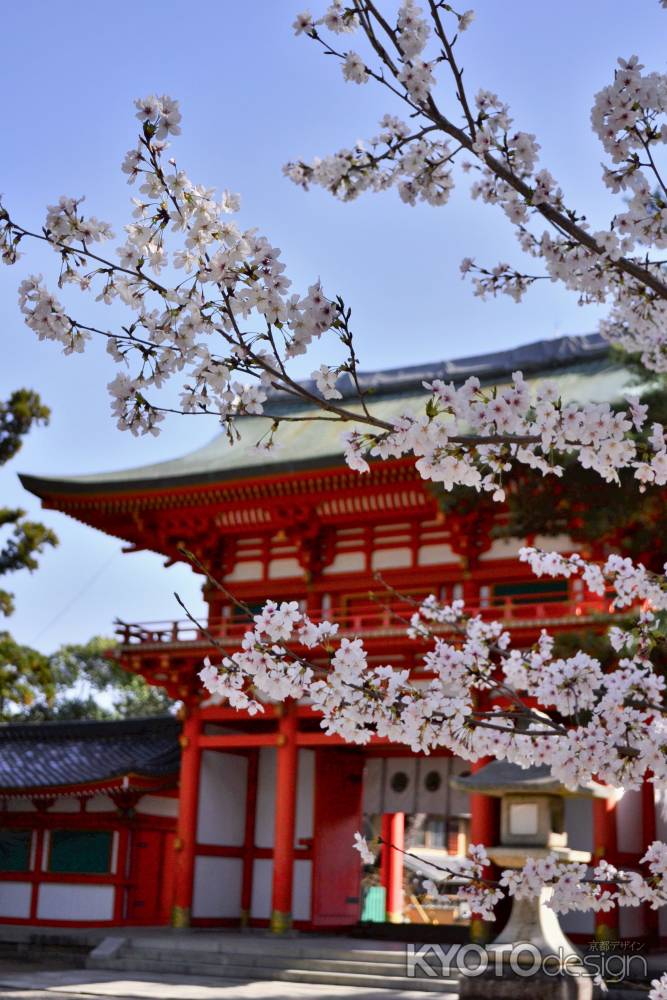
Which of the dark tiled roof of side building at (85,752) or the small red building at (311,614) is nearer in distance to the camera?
the small red building at (311,614)

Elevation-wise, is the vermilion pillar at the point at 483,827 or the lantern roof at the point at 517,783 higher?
the lantern roof at the point at 517,783

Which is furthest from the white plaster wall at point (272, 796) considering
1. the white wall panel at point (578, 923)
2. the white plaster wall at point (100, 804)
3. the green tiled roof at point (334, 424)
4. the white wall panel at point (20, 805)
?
the green tiled roof at point (334, 424)

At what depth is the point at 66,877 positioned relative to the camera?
16.8m

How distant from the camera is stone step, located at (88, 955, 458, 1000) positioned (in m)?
12.2

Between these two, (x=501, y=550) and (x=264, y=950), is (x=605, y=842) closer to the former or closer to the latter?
(x=501, y=550)

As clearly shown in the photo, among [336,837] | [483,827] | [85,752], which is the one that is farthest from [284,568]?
[483,827]

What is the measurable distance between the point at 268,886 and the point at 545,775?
22.2ft

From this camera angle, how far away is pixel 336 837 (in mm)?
17188

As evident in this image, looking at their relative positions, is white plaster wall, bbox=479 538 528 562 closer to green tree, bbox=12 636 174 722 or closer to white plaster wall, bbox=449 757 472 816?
white plaster wall, bbox=449 757 472 816

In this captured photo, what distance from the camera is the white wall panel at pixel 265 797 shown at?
17.3m

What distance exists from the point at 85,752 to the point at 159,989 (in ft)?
23.1

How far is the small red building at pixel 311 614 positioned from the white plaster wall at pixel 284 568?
0.14 ft

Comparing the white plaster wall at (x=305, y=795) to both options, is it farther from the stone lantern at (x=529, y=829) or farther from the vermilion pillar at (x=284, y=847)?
the stone lantern at (x=529, y=829)

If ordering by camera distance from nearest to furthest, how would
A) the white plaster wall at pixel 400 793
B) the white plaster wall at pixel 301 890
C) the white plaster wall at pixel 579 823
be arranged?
the white plaster wall at pixel 579 823 → the white plaster wall at pixel 301 890 → the white plaster wall at pixel 400 793
